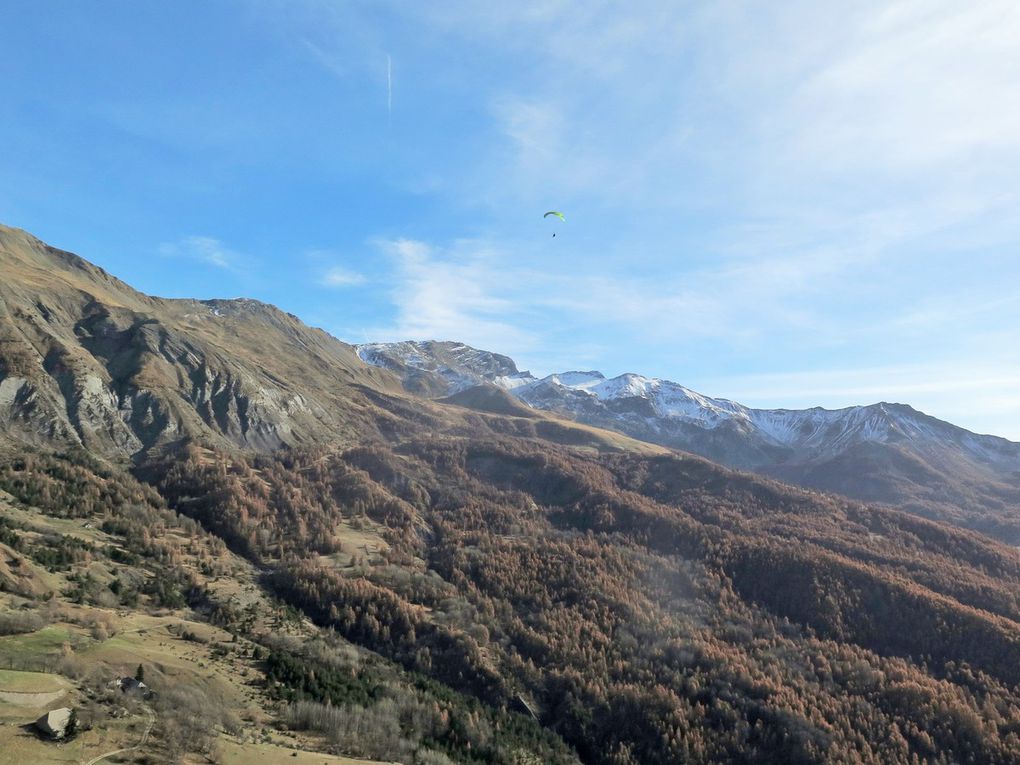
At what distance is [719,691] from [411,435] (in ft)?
447

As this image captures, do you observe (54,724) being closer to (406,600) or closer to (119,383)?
(406,600)

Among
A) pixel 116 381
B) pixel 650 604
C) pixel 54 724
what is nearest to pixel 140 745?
pixel 54 724

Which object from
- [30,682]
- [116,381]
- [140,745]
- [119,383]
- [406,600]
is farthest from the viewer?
[116,381]

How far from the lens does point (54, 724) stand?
24.8 meters

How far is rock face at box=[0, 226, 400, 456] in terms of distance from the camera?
9800 cm

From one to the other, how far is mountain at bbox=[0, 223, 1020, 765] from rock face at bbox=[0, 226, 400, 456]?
704 mm

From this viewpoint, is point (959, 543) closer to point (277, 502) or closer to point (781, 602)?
point (781, 602)

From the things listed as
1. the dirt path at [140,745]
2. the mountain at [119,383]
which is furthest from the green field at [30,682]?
the mountain at [119,383]

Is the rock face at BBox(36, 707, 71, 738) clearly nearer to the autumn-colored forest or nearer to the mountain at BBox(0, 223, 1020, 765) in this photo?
the mountain at BBox(0, 223, 1020, 765)

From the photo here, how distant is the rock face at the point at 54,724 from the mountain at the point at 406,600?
75cm

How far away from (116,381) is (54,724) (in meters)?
114

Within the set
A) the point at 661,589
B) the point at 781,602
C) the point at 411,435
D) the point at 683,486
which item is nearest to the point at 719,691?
the point at 661,589

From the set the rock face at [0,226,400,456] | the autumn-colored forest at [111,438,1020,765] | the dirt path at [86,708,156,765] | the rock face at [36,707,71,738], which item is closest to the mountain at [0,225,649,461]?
the rock face at [0,226,400,456]

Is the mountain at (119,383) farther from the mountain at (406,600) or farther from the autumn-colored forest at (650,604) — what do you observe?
the autumn-colored forest at (650,604)
